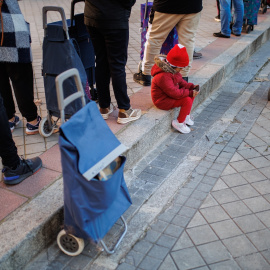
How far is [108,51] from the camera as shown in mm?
3426

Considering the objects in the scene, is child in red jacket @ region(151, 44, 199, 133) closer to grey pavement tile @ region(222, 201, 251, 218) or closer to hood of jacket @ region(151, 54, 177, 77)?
hood of jacket @ region(151, 54, 177, 77)

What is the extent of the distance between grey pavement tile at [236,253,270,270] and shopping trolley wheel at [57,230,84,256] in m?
1.13

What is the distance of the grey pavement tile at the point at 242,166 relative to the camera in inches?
139

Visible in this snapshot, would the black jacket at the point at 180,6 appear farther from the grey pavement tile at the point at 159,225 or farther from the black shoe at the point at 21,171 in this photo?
the grey pavement tile at the point at 159,225

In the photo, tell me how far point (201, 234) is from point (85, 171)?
3.95 ft

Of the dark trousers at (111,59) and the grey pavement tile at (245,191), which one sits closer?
the grey pavement tile at (245,191)

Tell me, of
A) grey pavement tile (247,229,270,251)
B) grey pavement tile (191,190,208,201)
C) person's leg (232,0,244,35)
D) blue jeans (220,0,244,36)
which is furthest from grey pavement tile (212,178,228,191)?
person's leg (232,0,244,35)

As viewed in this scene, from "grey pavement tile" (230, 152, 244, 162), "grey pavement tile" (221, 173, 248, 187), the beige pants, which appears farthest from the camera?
the beige pants

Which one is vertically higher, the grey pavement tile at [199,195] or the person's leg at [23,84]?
the person's leg at [23,84]

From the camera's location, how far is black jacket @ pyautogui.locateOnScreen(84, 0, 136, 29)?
3234 mm

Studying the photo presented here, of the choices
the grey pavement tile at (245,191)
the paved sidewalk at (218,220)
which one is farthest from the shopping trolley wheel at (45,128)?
the grey pavement tile at (245,191)

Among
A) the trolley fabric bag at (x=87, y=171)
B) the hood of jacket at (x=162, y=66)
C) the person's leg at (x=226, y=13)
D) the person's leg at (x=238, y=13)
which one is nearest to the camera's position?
the trolley fabric bag at (x=87, y=171)

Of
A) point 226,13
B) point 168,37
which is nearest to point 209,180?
point 168,37

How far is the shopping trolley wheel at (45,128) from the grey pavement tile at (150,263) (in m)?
1.66
